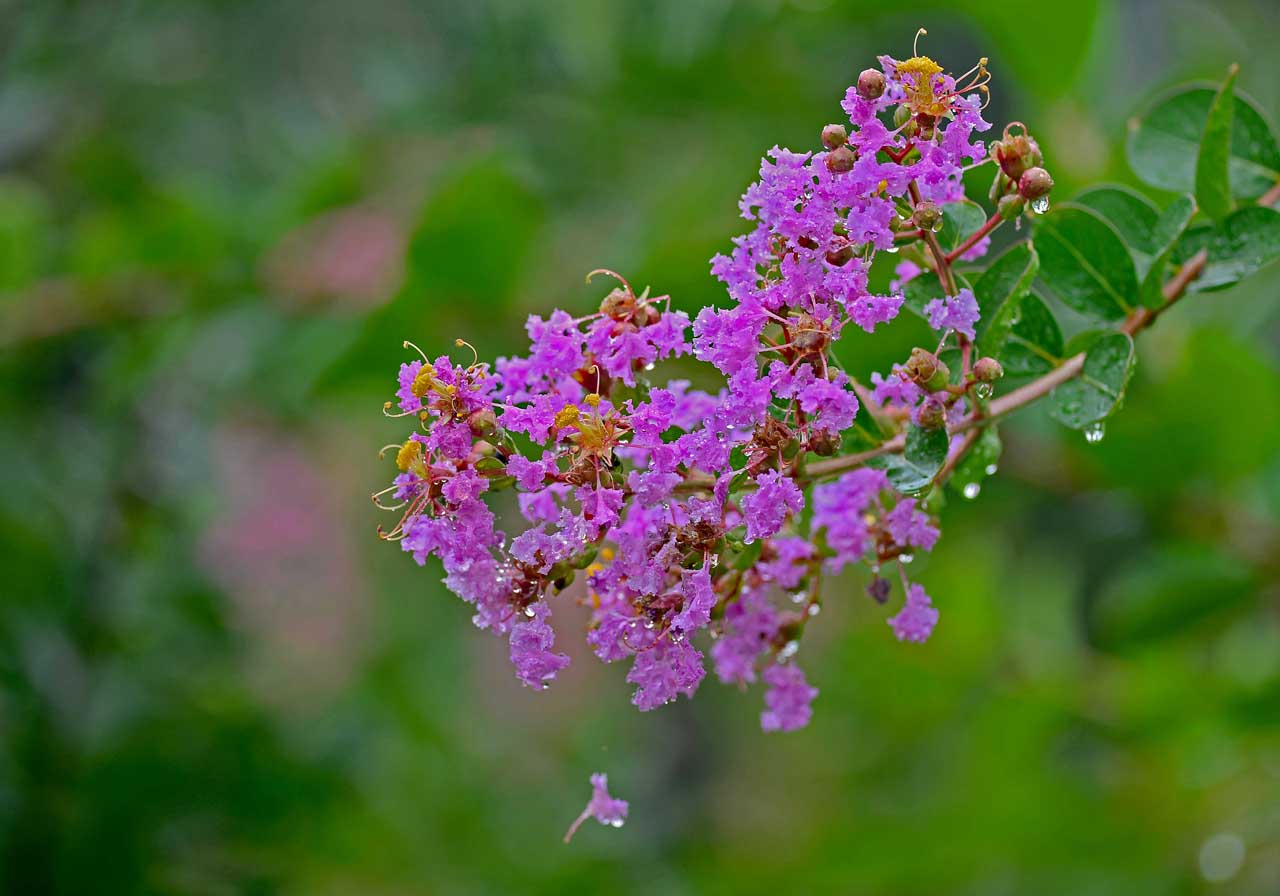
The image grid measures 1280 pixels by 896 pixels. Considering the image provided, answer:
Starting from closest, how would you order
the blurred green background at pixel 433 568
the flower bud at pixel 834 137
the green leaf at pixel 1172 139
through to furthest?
the flower bud at pixel 834 137 → the green leaf at pixel 1172 139 → the blurred green background at pixel 433 568

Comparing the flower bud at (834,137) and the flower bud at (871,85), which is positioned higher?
the flower bud at (871,85)

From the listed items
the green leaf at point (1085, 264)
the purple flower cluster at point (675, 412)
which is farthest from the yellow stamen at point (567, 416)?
the green leaf at point (1085, 264)

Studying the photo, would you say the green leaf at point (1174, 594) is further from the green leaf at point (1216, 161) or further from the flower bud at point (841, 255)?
the flower bud at point (841, 255)

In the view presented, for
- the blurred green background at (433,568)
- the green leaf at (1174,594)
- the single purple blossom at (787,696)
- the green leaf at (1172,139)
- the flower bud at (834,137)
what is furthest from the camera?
the blurred green background at (433,568)

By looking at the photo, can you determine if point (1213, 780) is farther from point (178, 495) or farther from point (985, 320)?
point (178, 495)

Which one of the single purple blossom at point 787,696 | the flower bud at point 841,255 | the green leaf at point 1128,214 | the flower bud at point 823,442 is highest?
the green leaf at point 1128,214

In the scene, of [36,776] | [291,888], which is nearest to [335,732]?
[291,888]

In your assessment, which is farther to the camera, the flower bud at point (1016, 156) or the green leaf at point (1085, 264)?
the green leaf at point (1085, 264)

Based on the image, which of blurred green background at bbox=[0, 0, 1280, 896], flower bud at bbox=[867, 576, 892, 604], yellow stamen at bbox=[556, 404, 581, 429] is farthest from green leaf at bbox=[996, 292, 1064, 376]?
blurred green background at bbox=[0, 0, 1280, 896]

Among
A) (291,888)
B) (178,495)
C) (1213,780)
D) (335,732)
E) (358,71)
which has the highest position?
(358,71)
